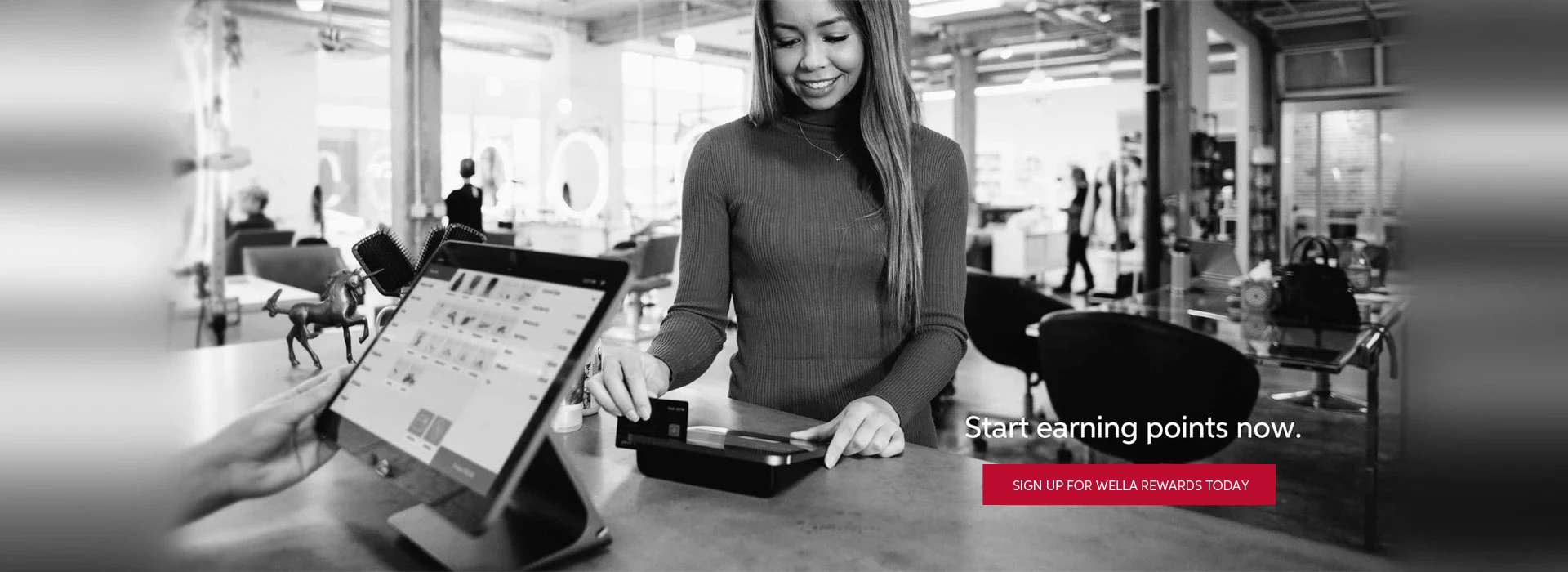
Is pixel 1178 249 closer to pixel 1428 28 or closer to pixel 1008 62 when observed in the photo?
pixel 1428 28

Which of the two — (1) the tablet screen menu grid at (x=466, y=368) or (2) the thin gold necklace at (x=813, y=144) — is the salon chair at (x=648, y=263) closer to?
(2) the thin gold necklace at (x=813, y=144)

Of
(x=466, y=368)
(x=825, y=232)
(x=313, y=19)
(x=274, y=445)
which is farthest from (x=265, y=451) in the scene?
(x=313, y=19)

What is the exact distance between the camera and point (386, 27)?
5.30 meters

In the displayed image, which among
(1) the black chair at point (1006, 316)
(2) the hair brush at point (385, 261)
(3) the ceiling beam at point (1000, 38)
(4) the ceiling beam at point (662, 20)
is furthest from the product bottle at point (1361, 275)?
(3) the ceiling beam at point (1000, 38)

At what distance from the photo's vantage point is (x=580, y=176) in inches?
369

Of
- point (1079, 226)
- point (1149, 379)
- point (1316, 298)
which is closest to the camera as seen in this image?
point (1149, 379)

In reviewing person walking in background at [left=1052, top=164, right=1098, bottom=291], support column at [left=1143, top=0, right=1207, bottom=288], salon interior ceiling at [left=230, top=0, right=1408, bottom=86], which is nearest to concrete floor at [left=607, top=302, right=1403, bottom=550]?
support column at [left=1143, top=0, right=1207, bottom=288]

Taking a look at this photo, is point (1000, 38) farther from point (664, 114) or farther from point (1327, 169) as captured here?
point (1327, 169)

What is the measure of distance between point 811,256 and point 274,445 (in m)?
0.87

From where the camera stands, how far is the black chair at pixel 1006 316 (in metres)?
4.61

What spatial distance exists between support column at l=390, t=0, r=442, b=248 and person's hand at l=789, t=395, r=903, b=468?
15.4 feet

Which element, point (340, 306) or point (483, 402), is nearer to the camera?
point (483, 402)

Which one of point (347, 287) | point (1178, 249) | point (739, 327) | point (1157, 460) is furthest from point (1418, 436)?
point (1178, 249)

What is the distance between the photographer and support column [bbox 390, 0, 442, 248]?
534 cm
